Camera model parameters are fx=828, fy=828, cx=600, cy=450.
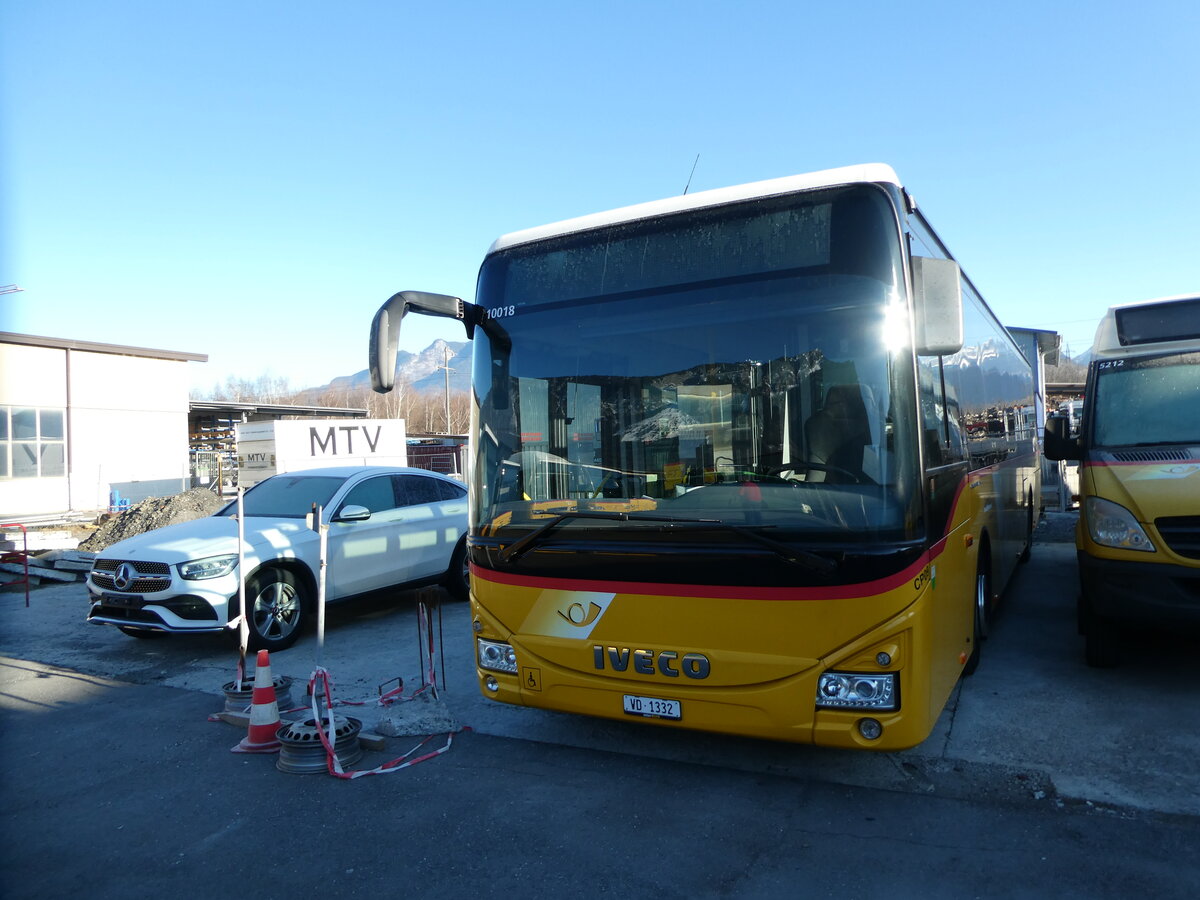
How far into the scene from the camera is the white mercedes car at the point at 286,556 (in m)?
7.40

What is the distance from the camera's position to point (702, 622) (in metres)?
4.05

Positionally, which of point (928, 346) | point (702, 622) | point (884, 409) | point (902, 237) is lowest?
point (702, 622)

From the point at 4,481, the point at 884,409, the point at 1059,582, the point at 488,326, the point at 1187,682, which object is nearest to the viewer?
the point at 884,409

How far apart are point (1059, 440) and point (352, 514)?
637 centimetres

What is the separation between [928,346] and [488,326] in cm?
240

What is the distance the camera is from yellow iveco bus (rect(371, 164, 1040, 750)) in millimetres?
3832

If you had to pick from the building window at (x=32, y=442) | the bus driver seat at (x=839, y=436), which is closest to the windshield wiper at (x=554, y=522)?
the bus driver seat at (x=839, y=436)

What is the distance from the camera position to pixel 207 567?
7445 mm

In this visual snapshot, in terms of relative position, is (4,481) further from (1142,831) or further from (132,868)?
(1142,831)

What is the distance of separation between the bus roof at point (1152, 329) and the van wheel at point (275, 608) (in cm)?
747

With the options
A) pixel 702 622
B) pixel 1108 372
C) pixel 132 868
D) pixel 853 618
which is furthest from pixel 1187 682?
pixel 132 868

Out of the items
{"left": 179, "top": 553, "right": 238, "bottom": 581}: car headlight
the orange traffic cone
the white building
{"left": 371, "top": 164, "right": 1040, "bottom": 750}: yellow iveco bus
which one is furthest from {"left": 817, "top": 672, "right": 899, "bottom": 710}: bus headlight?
the white building

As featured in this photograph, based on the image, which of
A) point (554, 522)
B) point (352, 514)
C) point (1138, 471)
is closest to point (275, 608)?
point (352, 514)

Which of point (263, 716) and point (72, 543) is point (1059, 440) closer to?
point (263, 716)
